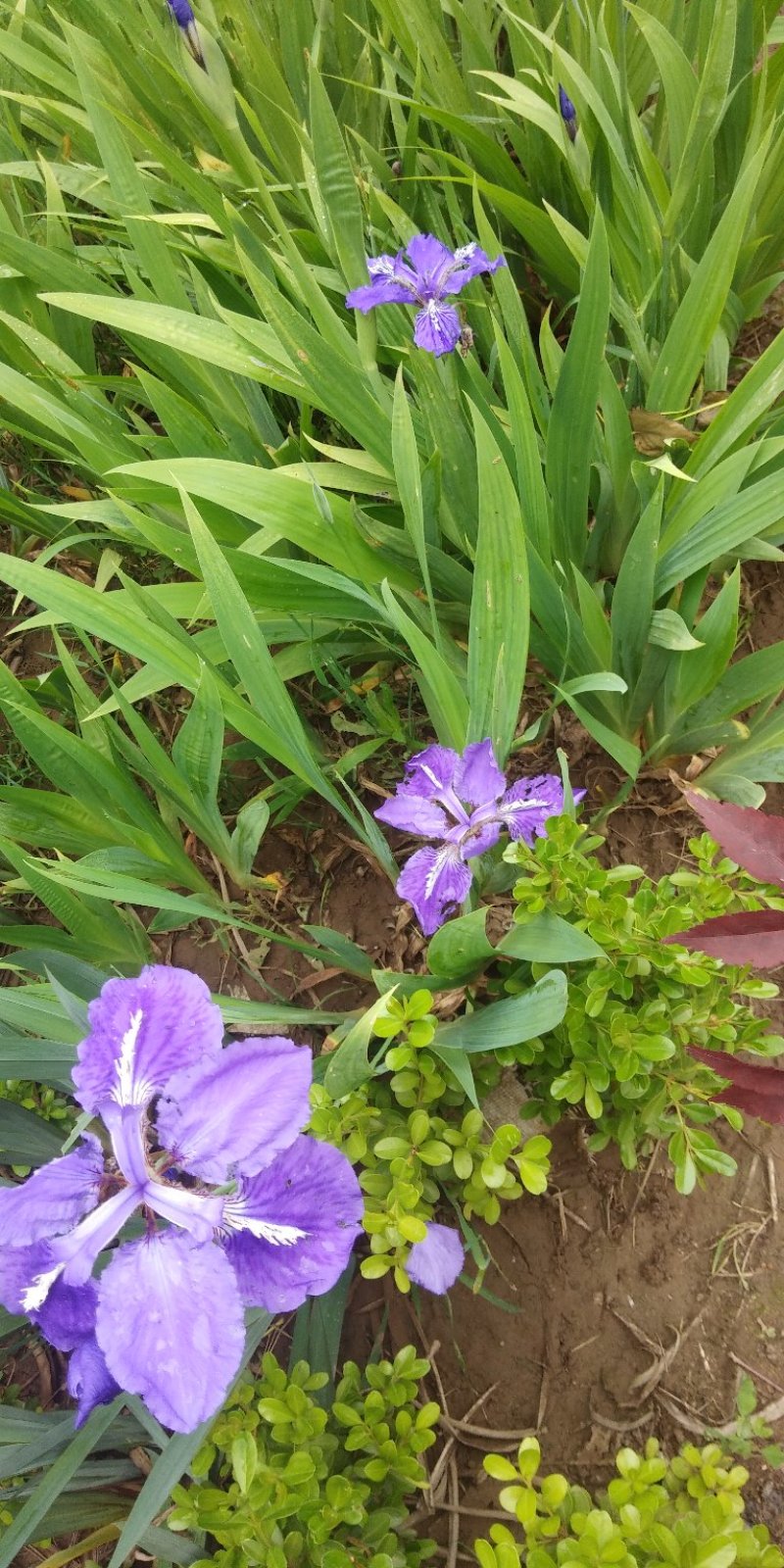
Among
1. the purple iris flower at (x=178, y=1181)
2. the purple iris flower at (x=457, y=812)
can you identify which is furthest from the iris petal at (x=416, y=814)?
the purple iris flower at (x=178, y=1181)

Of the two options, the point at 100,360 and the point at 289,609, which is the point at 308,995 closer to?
the point at 289,609

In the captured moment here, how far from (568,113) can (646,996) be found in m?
1.18

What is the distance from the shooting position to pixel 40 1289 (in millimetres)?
527

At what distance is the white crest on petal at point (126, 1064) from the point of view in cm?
54

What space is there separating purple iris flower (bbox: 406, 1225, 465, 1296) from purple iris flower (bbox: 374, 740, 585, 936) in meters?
0.30

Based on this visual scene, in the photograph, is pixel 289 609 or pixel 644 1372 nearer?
pixel 644 1372

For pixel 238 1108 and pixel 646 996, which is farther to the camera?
pixel 646 996

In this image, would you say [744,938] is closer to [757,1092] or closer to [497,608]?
[757,1092]

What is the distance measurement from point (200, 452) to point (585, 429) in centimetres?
54

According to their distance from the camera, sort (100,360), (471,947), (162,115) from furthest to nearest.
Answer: (100,360)
(162,115)
(471,947)

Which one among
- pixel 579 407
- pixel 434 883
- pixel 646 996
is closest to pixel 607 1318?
pixel 646 996

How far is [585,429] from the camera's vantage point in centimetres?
106

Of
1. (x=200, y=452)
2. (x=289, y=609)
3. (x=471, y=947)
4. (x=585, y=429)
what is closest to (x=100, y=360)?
(x=200, y=452)

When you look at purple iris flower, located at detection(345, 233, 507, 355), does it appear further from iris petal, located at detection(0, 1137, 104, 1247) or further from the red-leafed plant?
iris petal, located at detection(0, 1137, 104, 1247)
